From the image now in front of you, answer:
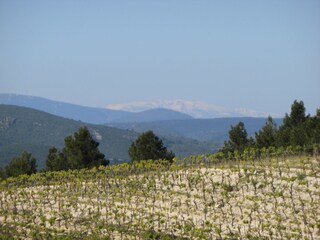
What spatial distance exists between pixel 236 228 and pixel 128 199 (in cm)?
551

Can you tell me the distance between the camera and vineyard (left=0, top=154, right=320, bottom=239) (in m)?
18.6

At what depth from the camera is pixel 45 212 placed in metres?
22.5

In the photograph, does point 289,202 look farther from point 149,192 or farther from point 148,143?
point 148,143

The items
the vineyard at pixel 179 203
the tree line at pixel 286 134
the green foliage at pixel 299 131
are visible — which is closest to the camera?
the vineyard at pixel 179 203

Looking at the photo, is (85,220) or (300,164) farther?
(300,164)

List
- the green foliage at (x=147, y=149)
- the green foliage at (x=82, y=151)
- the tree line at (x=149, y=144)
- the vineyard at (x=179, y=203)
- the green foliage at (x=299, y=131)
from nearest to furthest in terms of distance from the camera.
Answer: the vineyard at (x=179, y=203) → the green foliage at (x=299, y=131) → the tree line at (x=149, y=144) → the green foliage at (x=82, y=151) → the green foliage at (x=147, y=149)

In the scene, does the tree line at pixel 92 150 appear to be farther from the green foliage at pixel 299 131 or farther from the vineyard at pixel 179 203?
the vineyard at pixel 179 203

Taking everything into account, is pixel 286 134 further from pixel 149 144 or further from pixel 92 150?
pixel 92 150

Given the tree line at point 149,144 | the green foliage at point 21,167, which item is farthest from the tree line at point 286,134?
the green foliage at point 21,167

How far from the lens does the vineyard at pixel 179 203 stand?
18609 millimetres

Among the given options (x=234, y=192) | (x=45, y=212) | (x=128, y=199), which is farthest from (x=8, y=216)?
(x=234, y=192)

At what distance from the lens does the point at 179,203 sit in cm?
2153

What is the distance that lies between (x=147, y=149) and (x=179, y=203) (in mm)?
23780

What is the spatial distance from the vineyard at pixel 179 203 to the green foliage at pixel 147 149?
53.5 ft
